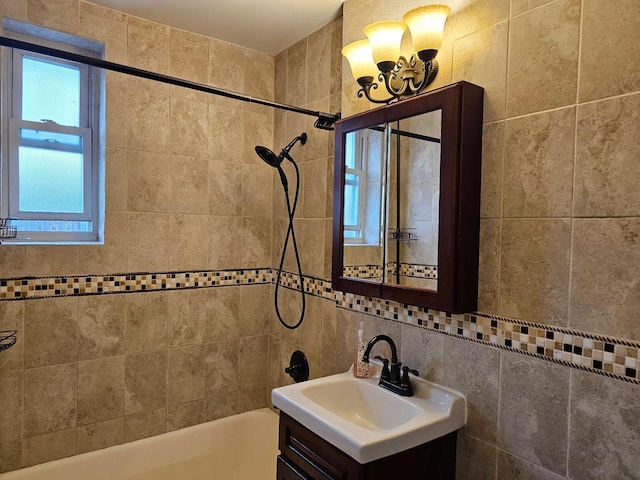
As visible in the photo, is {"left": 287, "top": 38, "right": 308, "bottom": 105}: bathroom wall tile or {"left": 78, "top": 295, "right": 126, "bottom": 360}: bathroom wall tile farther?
{"left": 287, "top": 38, "right": 308, "bottom": 105}: bathroom wall tile

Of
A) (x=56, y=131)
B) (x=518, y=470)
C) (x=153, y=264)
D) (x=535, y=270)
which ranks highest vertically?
(x=56, y=131)

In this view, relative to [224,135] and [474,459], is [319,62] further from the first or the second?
[474,459]

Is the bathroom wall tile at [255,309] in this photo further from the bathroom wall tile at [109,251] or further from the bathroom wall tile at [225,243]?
the bathroom wall tile at [109,251]

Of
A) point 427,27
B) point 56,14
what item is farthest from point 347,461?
point 56,14

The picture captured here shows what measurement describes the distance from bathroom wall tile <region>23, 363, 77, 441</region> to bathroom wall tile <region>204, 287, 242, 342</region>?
70cm

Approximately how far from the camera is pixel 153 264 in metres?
2.26

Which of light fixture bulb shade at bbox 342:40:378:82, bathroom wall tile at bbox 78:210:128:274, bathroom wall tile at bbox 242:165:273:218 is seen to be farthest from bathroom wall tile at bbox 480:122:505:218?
bathroom wall tile at bbox 78:210:128:274

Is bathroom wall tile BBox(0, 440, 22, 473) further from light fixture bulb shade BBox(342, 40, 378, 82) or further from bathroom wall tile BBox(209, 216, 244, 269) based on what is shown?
light fixture bulb shade BBox(342, 40, 378, 82)

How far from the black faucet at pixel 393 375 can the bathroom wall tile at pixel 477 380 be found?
0.48ft

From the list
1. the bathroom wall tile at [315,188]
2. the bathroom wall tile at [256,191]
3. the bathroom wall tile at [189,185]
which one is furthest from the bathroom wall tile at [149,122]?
the bathroom wall tile at [315,188]

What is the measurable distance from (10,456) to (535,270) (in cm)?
236

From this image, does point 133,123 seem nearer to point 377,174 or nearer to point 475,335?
point 377,174

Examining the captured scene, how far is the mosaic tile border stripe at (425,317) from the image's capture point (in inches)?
→ 42.9

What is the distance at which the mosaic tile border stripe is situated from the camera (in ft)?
3.58
